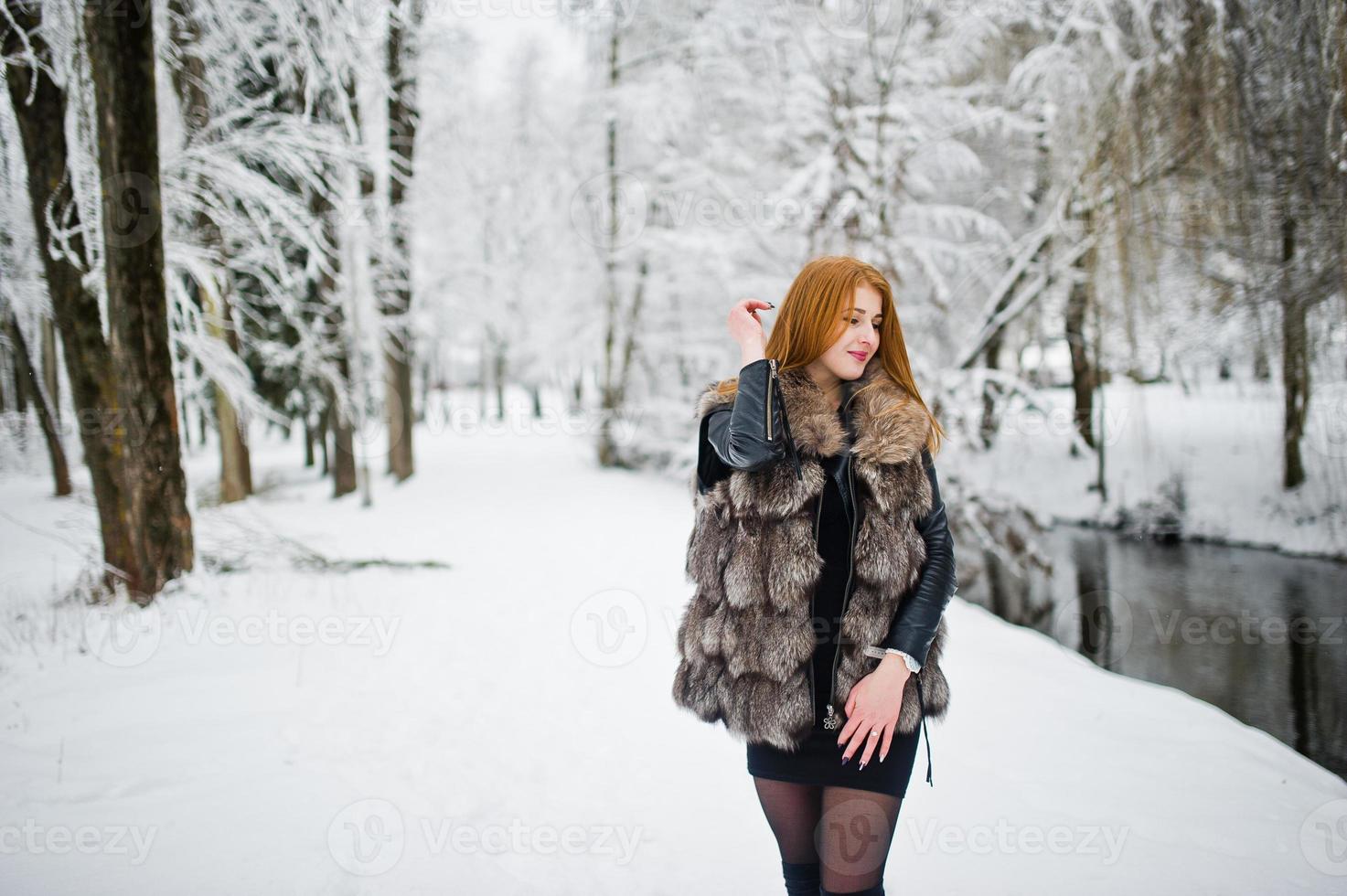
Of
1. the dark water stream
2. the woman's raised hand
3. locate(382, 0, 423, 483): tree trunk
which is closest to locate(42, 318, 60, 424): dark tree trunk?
locate(382, 0, 423, 483): tree trunk

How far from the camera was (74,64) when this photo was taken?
15.0ft

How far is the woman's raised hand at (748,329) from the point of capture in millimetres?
1544

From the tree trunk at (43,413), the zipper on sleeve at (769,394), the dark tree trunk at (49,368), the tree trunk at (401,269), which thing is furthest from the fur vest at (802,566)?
the dark tree trunk at (49,368)

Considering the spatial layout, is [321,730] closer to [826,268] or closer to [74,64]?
[826,268]

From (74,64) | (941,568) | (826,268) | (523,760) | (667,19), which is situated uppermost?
(667,19)

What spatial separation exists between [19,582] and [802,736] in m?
6.66

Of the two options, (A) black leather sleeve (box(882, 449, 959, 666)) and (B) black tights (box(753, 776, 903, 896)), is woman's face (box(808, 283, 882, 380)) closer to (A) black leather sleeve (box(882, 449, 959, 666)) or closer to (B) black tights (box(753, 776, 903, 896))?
(A) black leather sleeve (box(882, 449, 959, 666))

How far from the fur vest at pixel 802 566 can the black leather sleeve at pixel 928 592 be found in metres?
0.03

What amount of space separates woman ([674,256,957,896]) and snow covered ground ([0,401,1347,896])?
1.20 feet

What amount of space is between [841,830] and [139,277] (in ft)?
17.6

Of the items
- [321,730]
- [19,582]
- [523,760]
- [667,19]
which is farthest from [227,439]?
[667,19]

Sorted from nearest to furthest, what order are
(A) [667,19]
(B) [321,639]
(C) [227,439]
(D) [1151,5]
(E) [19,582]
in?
(B) [321,639], (E) [19,582], (D) [1151,5], (C) [227,439], (A) [667,19]

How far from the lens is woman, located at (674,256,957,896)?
152 cm

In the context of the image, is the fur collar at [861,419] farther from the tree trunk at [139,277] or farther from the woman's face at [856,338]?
the tree trunk at [139,277]
